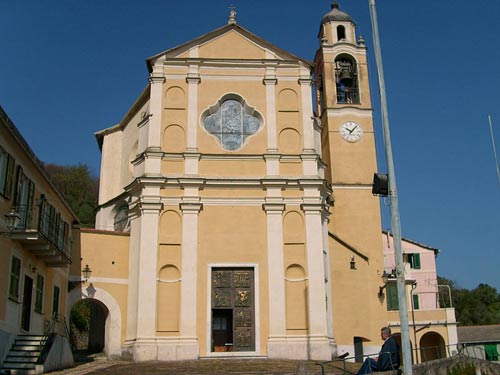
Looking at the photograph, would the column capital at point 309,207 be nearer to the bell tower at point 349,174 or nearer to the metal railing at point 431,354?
the bell tower at point 349,174

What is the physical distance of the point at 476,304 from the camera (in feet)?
235

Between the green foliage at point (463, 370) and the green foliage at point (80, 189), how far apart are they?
130ft

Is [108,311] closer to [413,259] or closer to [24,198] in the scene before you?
[24,198]

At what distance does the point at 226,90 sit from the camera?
1139 inches

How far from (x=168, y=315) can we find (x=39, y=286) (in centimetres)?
546

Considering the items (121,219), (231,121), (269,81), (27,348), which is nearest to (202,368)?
(27,348)

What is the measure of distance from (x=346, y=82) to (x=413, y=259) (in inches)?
738

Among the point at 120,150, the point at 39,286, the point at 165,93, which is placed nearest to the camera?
the point at 39,286

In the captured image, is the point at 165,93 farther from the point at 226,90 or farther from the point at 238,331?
the point at 238,331

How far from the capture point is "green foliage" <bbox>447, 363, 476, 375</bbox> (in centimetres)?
1827

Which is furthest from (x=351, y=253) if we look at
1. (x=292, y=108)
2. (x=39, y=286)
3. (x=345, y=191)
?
(x=39, y=286)

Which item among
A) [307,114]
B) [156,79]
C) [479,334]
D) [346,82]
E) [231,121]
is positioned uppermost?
[346,82]

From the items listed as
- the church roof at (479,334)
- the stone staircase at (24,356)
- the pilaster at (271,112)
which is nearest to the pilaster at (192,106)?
the pilaster at (271,112)

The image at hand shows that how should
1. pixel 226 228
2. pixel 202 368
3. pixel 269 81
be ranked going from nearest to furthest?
1. pixel 202 368
2. pixel 226 228
3. pixel 269 81
